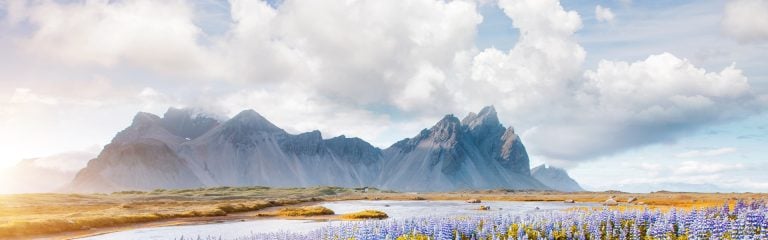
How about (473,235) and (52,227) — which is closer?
(473,235)

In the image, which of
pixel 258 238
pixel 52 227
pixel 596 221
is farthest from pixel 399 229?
pixel 52 227

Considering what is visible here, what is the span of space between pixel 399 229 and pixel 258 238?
25.9 ft

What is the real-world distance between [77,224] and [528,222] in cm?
4991

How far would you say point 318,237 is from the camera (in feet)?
97.6

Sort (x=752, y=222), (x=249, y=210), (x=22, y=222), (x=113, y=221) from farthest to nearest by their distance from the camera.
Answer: (x=249, y=210) → (x=113, y=221) → (x=22, y=222) → (x=752, y=222)

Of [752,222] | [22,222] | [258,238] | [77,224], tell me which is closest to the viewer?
[752,222]

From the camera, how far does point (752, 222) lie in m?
28.8

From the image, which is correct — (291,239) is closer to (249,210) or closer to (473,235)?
(473,235)

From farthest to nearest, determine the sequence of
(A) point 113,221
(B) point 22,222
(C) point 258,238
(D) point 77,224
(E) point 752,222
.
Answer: (A) point 113,221 < (D) point 77,224 < (B) point 22,222 < (C) point 258,238 < (E) point 752,222

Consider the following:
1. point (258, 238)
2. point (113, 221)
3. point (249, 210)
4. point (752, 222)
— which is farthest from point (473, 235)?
point (249, 210)

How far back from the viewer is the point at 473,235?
29.5 metres

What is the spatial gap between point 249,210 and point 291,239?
252 ft

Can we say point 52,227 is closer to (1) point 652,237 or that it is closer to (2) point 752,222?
(1) point 652,237

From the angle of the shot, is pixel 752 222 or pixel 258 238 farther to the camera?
pixel 258 238
